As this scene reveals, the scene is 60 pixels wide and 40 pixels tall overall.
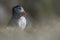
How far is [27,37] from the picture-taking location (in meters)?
1.41

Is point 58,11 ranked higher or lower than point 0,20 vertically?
higher

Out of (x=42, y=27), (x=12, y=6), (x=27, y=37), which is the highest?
(x=12, y=6)

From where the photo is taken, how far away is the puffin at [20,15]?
1.50m

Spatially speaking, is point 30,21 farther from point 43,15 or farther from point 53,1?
point 53,1

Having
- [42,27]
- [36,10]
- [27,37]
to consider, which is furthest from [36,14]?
[27,37]

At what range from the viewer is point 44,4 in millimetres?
1643

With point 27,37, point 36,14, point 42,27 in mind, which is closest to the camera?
point 27,37

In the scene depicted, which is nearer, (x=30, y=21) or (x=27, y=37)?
(x=27, y=37)

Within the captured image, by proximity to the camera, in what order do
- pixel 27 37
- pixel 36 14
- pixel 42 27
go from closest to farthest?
pixel 27 37 → pixel 42 27 → pixel 36 14

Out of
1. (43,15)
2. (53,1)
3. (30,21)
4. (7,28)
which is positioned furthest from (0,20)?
(53,1)

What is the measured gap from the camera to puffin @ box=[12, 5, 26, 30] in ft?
4.93

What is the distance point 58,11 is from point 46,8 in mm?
98

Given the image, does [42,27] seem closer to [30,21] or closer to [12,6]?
[30,21]

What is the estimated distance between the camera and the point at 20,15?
1523mm
